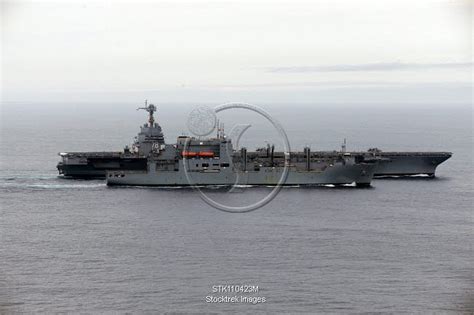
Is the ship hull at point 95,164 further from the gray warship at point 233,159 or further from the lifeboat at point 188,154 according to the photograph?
the lifeboat at point 188,154

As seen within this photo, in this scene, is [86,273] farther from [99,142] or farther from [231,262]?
[99,142]

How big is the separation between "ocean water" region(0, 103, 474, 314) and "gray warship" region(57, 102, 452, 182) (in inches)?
118

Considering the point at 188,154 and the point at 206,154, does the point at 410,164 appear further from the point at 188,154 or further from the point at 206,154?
the point at 188,154

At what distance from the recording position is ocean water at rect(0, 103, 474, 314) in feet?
103

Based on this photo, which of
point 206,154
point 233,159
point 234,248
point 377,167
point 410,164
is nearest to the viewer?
point 234,248

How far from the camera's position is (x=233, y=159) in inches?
2469

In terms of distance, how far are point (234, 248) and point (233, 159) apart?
24.2m

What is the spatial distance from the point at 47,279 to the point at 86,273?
1772mm

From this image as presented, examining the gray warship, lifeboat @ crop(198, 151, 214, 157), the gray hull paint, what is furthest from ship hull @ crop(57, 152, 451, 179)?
lifeboat @ crop(198, 151, 214, 157)

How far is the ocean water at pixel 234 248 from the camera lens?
1230 inches

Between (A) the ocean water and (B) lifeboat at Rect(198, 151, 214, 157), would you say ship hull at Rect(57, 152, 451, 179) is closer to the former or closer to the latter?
(A) the ocean water

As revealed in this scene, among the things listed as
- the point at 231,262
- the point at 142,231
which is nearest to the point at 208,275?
the point at 231,262

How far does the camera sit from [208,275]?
34.0 m

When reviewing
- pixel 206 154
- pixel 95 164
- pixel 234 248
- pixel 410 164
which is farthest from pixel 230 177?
pixel 234 248
